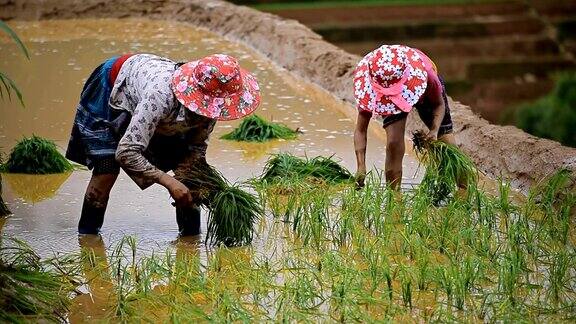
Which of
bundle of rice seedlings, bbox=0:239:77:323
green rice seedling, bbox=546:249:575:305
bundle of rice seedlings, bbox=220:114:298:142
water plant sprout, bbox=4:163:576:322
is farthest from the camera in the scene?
bundle of rice seedlings, bbox=220:114:298:142

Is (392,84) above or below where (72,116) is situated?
above

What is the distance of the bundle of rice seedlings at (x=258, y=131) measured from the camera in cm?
710

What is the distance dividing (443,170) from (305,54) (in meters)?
3.99

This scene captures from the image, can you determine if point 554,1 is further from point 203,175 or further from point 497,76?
point 203,175

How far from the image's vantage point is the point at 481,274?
4500mm

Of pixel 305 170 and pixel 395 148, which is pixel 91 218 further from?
pixel 395 148

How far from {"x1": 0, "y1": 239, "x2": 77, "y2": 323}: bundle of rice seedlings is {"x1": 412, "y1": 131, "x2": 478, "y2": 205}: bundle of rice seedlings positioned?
5.69 feet

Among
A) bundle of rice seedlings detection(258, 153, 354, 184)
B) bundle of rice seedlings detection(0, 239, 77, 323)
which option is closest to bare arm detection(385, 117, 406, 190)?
bundle of rice seedlings detection(258, 153, 354, 184)

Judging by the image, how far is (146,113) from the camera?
191 inches

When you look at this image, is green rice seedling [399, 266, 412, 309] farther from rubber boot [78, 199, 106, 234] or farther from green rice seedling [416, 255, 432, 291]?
rubber boot [78, 199, 106, 234]

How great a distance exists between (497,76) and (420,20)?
1361 millimetres

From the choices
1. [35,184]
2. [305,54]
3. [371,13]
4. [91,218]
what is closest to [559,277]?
[91,218]

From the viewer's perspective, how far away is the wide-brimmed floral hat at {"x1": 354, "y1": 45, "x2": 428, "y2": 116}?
18.1ft

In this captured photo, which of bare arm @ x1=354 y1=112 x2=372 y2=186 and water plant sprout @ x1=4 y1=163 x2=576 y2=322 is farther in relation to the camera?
bare arm @ x1=354 y1=112 x2=372 y2=186
